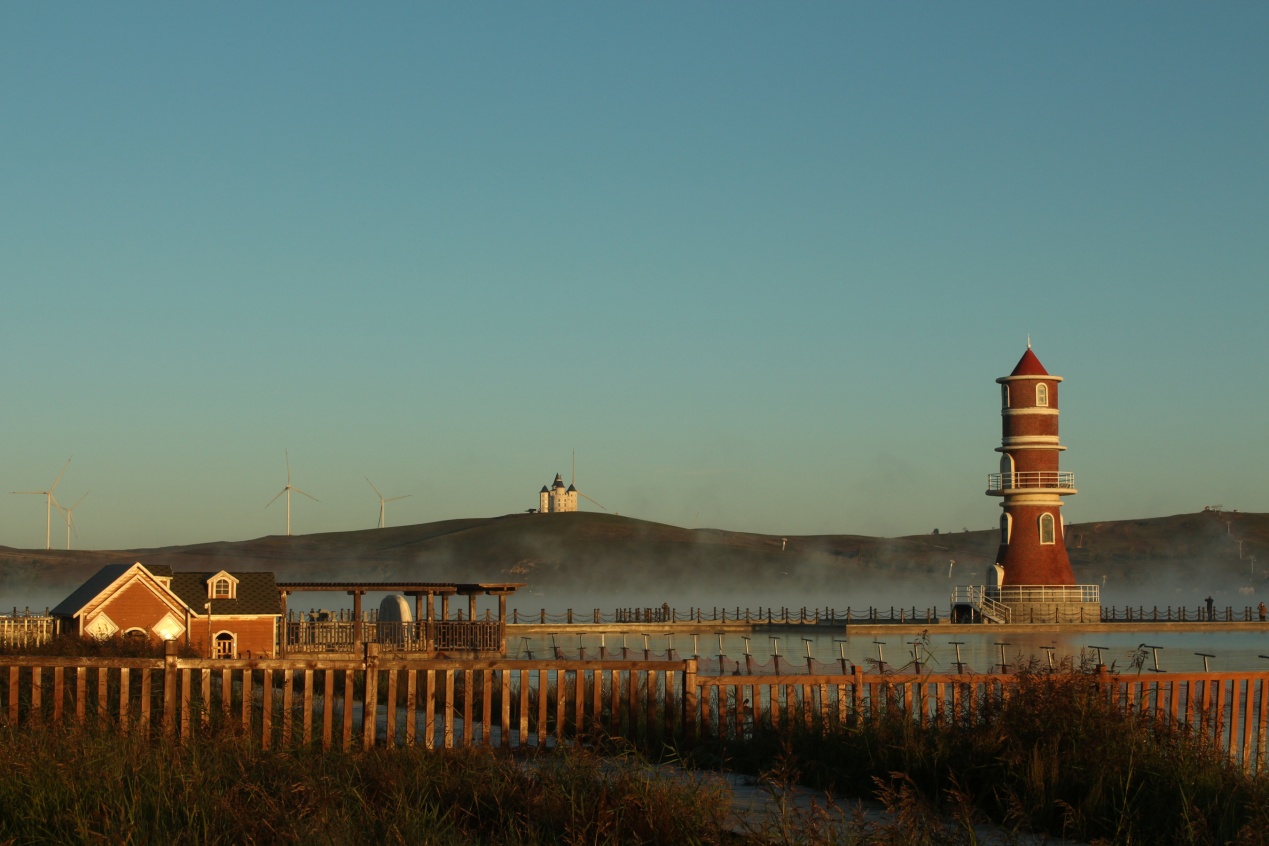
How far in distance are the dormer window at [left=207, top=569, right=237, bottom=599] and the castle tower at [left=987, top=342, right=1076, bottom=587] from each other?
4083cm

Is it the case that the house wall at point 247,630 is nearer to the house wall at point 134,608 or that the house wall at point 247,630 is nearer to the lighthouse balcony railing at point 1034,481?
the house wall at point 134,608

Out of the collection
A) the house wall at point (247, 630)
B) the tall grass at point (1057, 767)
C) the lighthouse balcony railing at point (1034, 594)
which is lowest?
the lighthouse balcony railing at point (1034, 594)

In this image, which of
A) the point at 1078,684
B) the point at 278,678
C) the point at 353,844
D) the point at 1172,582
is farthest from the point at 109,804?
the point at 1172,582

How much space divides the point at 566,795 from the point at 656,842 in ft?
3.35

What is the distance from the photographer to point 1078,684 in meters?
12.1

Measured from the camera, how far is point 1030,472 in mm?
71062

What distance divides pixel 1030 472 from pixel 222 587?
41.9m

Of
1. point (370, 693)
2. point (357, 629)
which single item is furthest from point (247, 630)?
point (370, 693)

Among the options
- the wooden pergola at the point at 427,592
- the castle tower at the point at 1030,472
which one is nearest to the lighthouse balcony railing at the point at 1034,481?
the castle tower at the point at 1030,472

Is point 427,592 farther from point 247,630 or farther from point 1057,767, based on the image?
point 1057,767

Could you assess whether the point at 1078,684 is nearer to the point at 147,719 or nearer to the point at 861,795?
the point at 861,795

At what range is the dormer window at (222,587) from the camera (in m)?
44.4

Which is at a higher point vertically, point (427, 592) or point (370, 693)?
point (370, 693)

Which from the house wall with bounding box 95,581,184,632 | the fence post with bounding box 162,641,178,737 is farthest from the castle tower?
the fence post with bounding box 162,641,178,737
